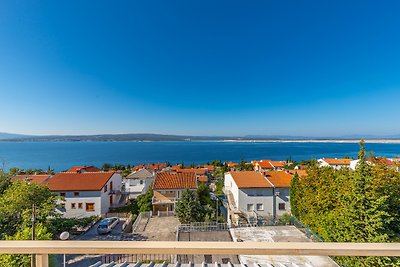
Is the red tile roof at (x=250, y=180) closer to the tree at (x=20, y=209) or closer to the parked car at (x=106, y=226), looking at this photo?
the parked car at (x=106, y=226)

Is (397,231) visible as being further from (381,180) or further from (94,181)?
(94,181)

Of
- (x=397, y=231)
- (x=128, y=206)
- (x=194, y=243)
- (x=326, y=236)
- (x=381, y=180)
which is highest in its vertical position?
(x=194, y=243)

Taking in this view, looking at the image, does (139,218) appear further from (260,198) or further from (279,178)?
(279,178)

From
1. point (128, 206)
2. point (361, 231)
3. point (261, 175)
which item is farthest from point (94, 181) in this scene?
point (361, 231)

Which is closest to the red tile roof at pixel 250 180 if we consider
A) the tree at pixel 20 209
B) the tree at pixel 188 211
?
the tree at pixel 188 211

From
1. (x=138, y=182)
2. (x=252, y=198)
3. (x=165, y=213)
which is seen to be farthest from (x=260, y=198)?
(x=138, y=182)

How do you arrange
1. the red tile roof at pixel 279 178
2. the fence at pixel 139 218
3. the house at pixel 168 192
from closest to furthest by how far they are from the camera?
the fence at pixel 139 218, the house at pixel 168 192, the red tile roof at pixel 279 178

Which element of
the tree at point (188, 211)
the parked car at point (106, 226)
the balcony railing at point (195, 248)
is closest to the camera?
the balcony railing at point (195, 248)
